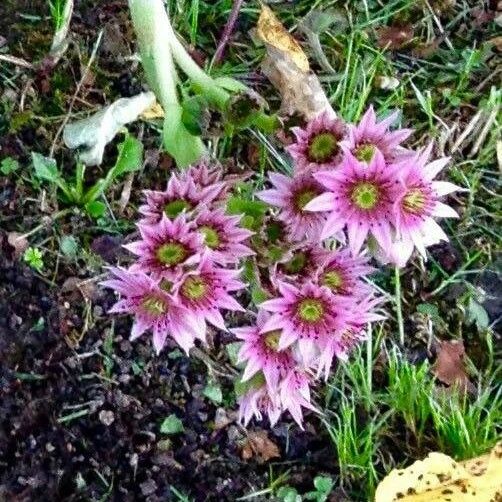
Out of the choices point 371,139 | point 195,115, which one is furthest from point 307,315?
point 195,115

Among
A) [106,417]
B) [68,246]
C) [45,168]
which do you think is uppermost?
[45,168]

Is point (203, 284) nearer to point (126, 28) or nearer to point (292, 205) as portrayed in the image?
point (292, 205)

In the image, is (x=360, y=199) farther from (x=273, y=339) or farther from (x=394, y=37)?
(x=394, y=37)

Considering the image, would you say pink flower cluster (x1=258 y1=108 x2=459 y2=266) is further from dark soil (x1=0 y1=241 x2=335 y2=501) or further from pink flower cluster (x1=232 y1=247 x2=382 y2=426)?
dark soil (x1=0 y1=241 x2=335 y2=501)

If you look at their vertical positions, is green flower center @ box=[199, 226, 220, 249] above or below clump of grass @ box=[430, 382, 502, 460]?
above

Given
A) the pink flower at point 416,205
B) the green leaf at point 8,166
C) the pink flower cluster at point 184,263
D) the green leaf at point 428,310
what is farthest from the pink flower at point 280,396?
the green leaf at point 8,166

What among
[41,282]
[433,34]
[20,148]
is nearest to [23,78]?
[20,148]

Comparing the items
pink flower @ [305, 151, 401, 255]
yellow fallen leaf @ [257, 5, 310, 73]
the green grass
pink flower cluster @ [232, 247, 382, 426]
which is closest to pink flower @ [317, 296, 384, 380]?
pink flower cluster @ [232, 247, 382, 426]
